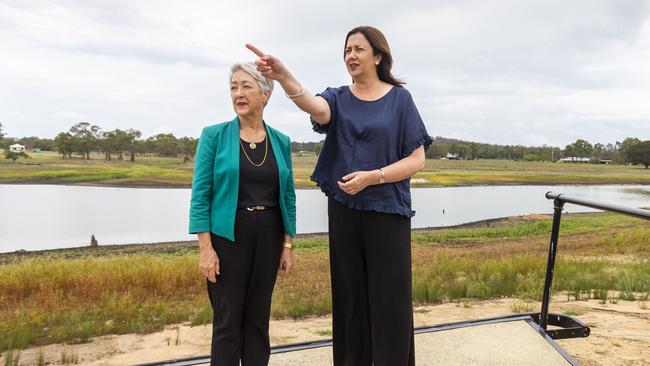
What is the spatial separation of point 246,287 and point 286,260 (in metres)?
0.25

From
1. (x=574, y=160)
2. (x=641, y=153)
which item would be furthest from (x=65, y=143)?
(x=574, y=160)

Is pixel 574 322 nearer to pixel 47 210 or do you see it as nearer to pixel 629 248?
pixel 629 248

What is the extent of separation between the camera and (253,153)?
7.22 feet

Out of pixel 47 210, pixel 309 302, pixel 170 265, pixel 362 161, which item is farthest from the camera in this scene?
pixel 47 210

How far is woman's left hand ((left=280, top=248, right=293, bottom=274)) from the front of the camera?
2371 millimetres

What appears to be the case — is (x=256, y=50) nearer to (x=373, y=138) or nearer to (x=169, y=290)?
(x=373, y=138)

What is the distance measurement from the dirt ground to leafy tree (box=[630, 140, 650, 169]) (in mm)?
86899

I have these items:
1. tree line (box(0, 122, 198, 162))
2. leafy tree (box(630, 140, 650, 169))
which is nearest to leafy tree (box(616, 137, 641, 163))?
leafy tree (box(630, 140, 650, 169))

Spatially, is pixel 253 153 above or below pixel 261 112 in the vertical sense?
below

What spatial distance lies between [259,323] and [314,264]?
26.0 feet

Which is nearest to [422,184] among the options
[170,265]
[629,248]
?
[629,248]

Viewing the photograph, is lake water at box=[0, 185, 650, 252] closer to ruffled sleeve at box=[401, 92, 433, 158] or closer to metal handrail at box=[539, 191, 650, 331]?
metal handrail at box=[539, 191, 650, 331]

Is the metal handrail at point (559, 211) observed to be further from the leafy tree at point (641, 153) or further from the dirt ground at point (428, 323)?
the leafy tree at point (641, 153)

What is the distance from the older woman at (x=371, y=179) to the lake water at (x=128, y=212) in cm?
1403
